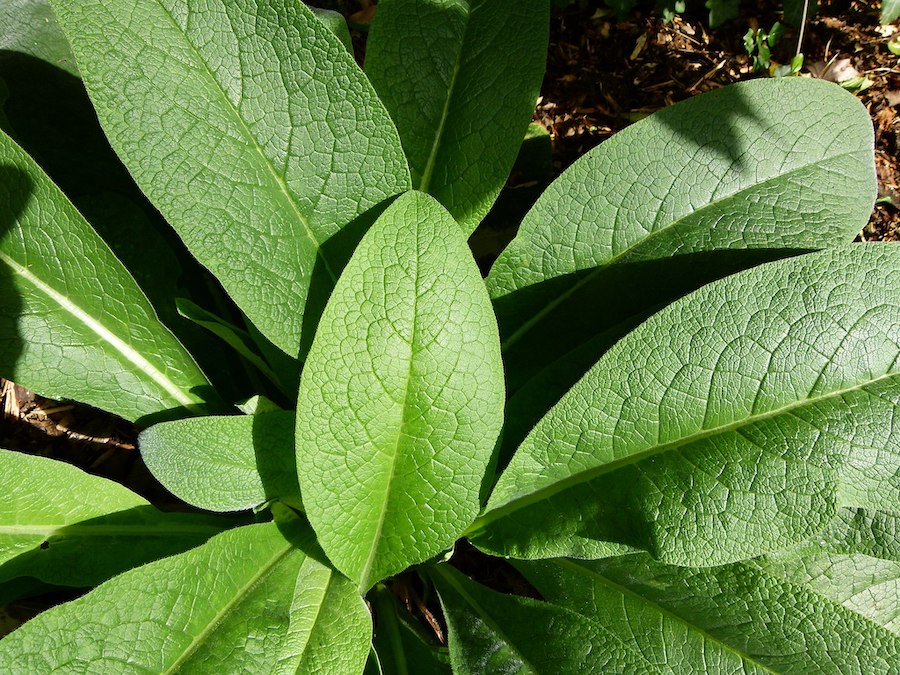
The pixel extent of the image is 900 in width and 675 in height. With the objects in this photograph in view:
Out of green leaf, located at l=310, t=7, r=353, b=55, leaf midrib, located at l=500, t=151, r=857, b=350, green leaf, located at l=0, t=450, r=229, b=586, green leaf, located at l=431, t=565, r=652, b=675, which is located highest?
green leaf, located at l=310, t=7, r=353, b=55

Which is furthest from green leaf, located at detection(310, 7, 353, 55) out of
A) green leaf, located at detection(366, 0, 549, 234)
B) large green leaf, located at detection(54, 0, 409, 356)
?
large green leaf, located at detection(54, 0, 409, 356)

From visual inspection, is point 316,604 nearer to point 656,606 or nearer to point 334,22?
point 656,606

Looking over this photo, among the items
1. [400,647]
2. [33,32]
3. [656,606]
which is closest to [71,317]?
[33,32]

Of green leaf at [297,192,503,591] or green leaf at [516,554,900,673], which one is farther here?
green leaf at [516,554,900,673]

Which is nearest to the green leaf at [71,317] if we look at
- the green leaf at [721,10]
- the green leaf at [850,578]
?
the green leaf at [850,578]

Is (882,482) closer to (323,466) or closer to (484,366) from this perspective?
(484,366)

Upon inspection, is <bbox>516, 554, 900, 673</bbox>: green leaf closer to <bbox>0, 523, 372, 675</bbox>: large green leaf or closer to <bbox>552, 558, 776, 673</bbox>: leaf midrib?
<bbox>552, 558, 776, 673</bbox>: leaf midrib

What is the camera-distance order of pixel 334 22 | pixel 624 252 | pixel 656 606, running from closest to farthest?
pixel 656 606
pixel 624 252
pixel 334 22
